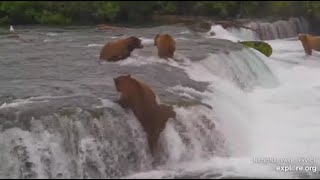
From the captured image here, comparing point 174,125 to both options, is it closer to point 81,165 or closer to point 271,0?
point 81,165

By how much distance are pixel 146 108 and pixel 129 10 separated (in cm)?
2043

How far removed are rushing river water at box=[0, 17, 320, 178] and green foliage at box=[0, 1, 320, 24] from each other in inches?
489

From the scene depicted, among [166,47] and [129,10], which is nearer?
[166,47]

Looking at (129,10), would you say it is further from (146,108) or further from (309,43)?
(146,108)

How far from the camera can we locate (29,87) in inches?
419

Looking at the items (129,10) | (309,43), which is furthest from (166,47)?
(129,10)

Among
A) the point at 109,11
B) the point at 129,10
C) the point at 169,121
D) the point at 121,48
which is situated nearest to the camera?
the point at 169,121

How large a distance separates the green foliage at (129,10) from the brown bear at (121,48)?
1431 centimetres

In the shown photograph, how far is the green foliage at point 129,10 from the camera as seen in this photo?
27.9m

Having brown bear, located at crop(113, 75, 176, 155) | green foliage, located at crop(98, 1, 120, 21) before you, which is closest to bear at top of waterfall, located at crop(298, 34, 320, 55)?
brown bear, located at crop(113, 75, 176, 155)

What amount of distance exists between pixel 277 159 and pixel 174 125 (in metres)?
1.72

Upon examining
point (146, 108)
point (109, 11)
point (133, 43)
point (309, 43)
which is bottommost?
point (109, 11)

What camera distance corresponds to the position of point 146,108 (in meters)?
8.95

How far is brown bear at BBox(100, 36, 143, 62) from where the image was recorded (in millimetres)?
13227
